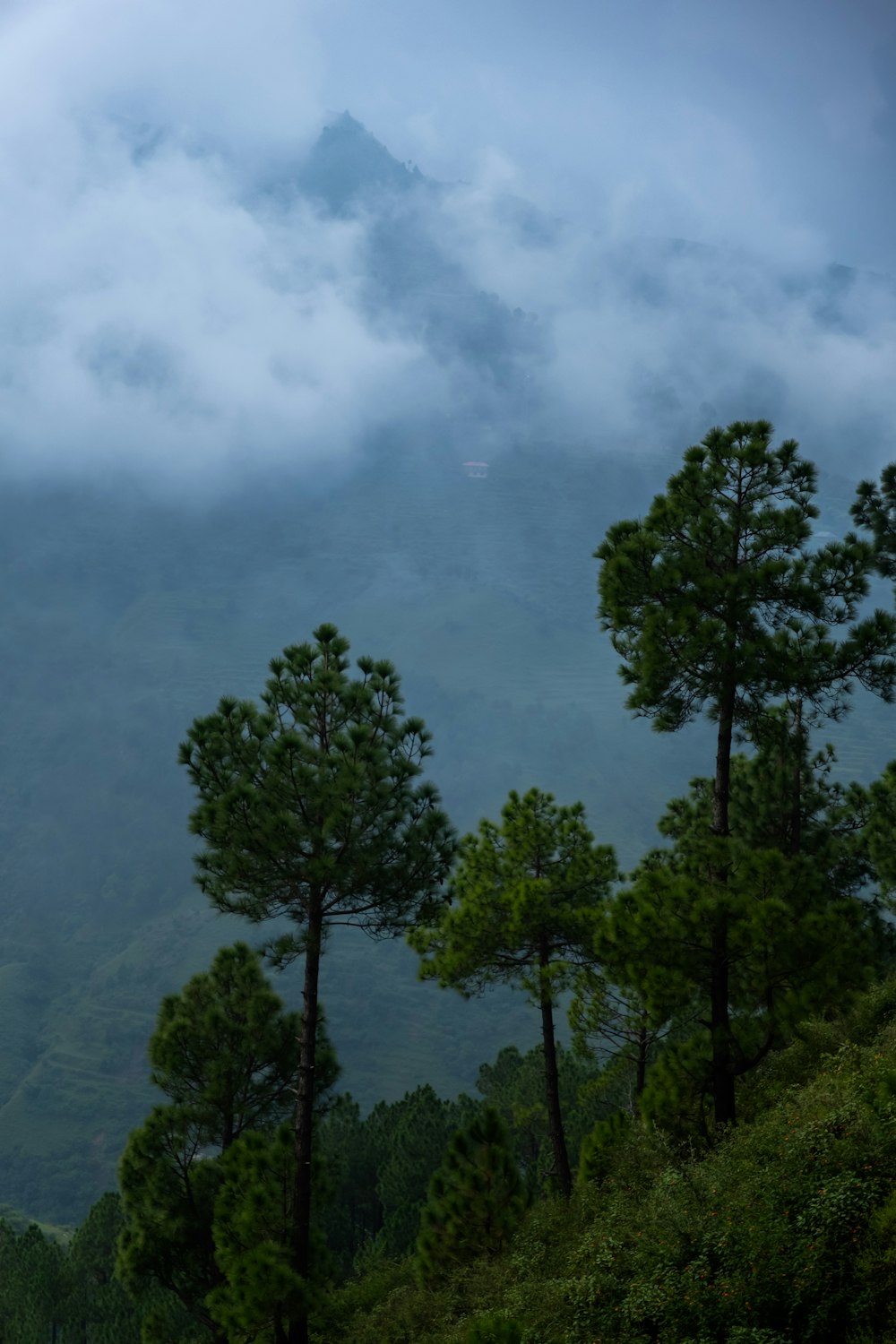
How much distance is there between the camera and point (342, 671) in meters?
19.7

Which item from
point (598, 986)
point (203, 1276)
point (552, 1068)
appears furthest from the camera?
point (552, 1068)

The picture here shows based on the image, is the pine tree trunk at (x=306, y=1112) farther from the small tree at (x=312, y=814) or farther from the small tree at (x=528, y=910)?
the small tree at (x=528, y=910)

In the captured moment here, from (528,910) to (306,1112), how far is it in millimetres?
5832

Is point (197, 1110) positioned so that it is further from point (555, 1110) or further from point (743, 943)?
point (743, 943)

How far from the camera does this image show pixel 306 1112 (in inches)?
742

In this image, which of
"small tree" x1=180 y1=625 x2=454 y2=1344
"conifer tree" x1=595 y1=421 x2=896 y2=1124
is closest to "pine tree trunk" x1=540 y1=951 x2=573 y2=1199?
"small tree" x1=180 y1=625 x2=454 y2=1344

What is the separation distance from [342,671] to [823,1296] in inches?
512

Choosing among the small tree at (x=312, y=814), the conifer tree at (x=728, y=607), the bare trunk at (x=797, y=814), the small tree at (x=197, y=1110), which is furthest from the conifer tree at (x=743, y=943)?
the small tree at (x=197, y=1110)

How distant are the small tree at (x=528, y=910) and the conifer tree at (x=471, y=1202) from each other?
184 centimetres

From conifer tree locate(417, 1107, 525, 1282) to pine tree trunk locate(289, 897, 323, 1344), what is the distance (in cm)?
256

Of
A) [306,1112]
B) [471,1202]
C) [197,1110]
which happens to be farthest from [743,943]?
[197,1110]

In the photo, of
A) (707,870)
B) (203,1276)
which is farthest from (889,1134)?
(203,1276)

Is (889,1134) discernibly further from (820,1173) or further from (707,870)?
(707,870)

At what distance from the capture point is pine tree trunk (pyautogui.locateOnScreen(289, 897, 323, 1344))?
60.7ft
